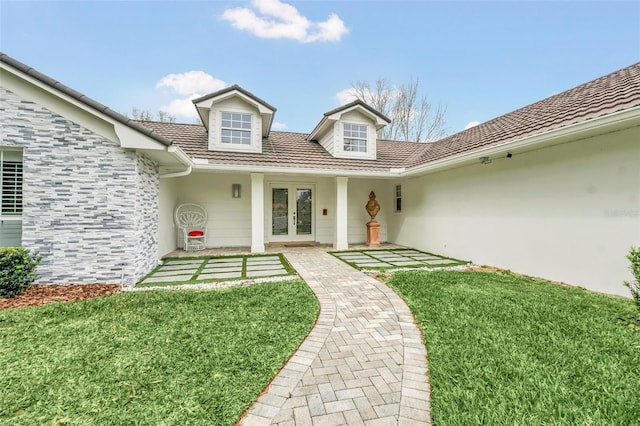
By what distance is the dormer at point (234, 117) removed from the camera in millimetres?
9477

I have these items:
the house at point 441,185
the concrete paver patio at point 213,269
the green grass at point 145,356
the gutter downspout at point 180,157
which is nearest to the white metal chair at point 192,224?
the house at point 441,185

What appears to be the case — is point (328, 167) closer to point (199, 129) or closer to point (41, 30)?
point (199, 129)

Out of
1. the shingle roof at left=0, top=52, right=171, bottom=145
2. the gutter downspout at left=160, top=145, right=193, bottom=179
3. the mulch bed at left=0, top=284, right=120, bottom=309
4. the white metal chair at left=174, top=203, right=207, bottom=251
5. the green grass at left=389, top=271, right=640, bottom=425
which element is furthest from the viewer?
the white metal chair at left=174, top=203, right=207, bottom=251

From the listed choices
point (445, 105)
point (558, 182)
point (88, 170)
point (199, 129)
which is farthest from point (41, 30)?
point (445, 105)

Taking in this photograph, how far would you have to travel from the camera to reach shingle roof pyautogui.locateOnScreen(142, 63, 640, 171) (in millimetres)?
5559

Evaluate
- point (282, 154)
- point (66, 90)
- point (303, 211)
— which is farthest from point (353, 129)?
point (66, 90)

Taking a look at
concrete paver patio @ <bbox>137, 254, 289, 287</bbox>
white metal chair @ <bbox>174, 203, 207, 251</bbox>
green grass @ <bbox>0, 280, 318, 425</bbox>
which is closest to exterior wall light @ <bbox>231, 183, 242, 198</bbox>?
white metal chair @ <bbox>174, 203, 207, 251</bbox>

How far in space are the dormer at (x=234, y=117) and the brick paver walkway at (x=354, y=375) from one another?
7270mm

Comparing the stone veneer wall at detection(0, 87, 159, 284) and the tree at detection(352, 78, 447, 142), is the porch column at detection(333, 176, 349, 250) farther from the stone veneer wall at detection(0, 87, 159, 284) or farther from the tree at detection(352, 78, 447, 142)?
the tree at detection(352, 78, 447, 142)

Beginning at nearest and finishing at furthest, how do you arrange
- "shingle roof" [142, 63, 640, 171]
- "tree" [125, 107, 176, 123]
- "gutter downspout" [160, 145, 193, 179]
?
"shingle roof" [142, 63, 640, 171]
"gutter downspout" [160, 145, 193, 179]
"tree" [125, 107, 176, 123]

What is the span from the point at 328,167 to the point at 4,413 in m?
8.63

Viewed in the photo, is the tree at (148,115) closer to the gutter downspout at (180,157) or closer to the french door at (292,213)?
the french door at (292,213)

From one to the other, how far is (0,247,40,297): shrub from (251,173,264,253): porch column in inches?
206

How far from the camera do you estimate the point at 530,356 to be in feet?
9.37
